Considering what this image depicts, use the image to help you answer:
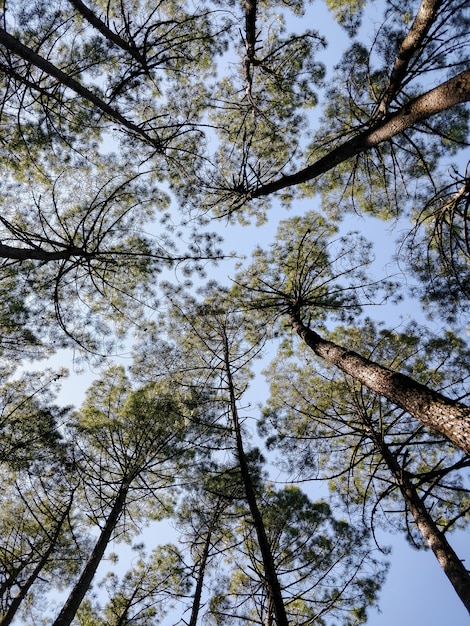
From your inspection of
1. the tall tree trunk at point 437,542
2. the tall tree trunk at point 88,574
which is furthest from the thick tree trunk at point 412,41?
the tall tree trunk at point 88,574

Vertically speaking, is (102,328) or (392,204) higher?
(392,204)

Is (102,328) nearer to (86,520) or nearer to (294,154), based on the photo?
(86,520)

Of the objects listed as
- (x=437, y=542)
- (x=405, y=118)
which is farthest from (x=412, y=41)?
(x=437, y=542)

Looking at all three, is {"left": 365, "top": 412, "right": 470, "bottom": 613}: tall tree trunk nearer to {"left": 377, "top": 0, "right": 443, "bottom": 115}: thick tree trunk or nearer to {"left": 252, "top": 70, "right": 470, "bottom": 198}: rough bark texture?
{"left": 252, "top": 70, "right": 470, "bottom": 198}: rough bark texture

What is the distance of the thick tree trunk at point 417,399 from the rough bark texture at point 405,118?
100 inches

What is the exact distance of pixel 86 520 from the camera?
27.5 feet

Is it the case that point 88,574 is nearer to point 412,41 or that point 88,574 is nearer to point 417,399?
point 417,399

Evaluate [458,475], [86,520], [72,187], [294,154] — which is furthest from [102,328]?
[458,475]

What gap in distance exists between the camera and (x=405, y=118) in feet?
13.2

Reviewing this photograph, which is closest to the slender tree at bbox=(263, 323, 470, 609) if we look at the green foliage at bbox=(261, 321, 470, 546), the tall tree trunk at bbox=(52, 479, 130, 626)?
the green foliage at bbox=(261, 321, 470, 546)

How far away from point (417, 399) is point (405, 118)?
9.89 ft

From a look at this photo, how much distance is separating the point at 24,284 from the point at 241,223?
16.1ft

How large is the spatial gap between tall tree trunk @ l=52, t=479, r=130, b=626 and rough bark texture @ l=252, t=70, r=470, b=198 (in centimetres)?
568

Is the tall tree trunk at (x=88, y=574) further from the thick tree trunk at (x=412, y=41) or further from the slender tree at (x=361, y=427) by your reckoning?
the thick tree trunk at (x=412, y=41)
